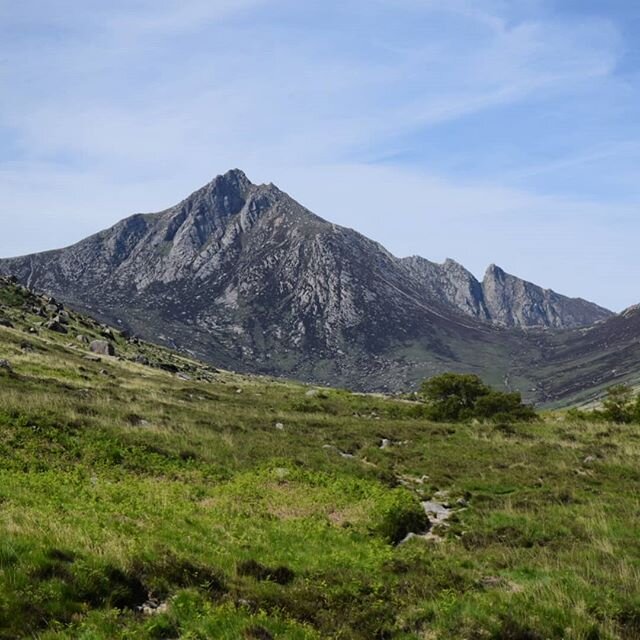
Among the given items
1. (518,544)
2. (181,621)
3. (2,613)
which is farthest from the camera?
(518,544)

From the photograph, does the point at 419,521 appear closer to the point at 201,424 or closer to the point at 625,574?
the point at 625,574

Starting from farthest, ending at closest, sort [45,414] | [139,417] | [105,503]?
1. [139,417]
2. [45,414]
3. [105,503]

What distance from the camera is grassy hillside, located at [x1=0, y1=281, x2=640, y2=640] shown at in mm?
11539

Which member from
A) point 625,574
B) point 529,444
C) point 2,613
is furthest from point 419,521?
point 529,444

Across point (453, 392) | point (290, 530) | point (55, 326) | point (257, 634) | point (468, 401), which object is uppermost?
point (55, 326)

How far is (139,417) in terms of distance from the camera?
3195 centimetres

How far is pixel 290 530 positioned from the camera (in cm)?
1802

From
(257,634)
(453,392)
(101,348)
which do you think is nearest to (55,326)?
(101,348)

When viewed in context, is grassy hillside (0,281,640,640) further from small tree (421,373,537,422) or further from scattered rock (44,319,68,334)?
scattered rock (44,319,68,334)

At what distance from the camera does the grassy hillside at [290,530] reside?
11539mm

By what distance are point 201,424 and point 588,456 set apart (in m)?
22.7

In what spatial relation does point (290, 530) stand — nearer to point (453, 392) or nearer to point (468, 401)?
point (468, 401)

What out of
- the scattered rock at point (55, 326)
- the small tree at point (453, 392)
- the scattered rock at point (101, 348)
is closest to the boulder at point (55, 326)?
the scattered rock at point (55, 326)

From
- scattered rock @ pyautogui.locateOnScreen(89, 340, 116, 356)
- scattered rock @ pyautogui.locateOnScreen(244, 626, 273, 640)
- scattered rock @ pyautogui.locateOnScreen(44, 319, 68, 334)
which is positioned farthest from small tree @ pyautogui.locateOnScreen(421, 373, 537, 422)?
scattered rock @ pyautogui.locateOnScreen(44, 319, 68, 334)
